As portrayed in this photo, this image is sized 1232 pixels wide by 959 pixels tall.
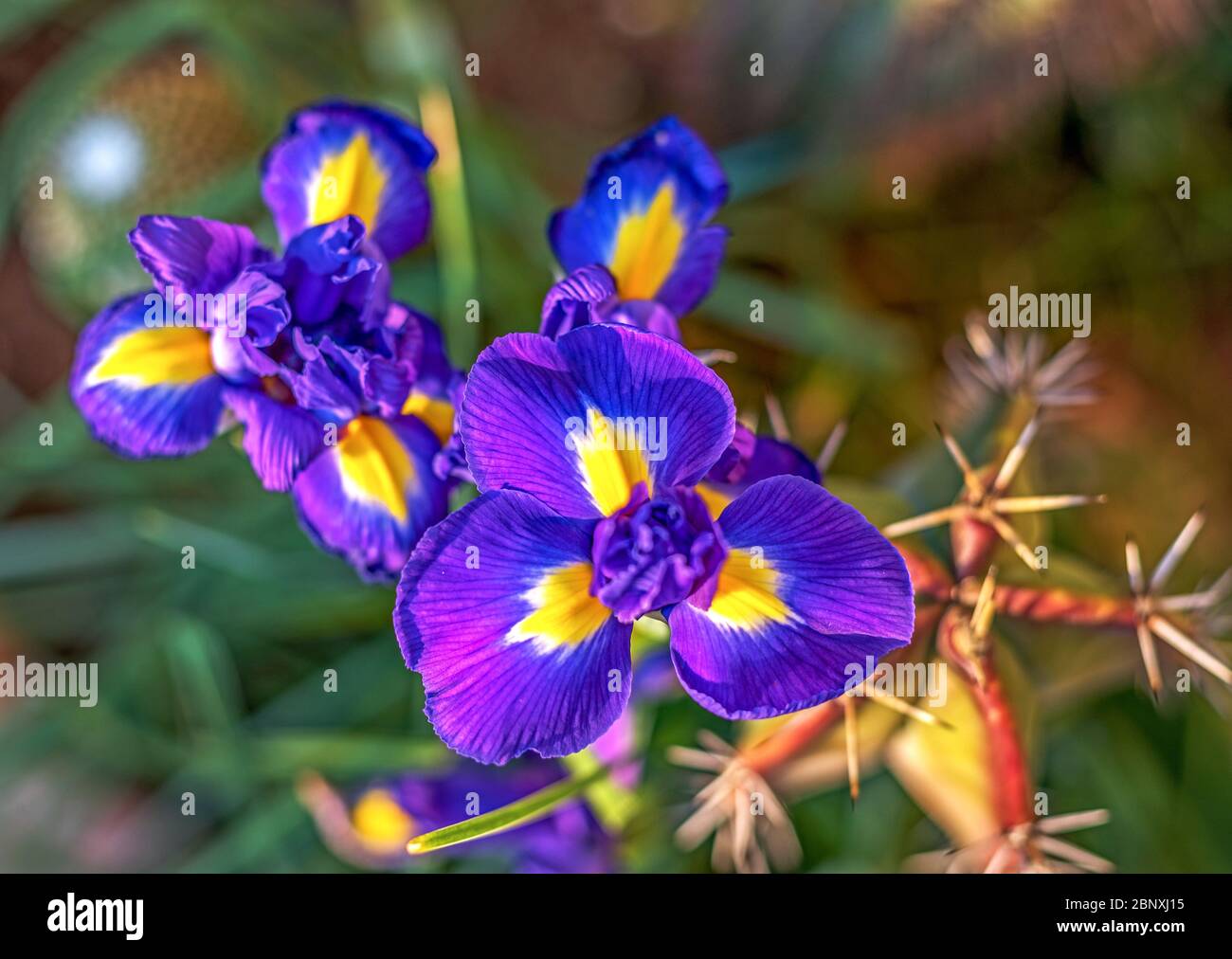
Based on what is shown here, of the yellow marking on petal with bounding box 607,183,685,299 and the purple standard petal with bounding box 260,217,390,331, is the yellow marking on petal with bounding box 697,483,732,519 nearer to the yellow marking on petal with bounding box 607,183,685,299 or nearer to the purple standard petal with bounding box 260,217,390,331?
the yellow marking on petal with bounding box 607,183,685,299

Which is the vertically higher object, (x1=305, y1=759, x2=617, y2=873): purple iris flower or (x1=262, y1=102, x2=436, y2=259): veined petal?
(x1=262, y1=102, x2=436, y2=259): veined petal

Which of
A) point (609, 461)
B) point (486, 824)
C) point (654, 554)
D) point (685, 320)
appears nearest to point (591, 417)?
point (609, 461)

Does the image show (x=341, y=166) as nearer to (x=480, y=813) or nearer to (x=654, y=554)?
(x=654, y=554)

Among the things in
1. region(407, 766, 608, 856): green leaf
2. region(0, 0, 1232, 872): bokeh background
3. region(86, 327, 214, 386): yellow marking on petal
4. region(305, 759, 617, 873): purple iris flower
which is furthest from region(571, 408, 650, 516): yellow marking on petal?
region(305, 759, 617, 873): purple iris flower

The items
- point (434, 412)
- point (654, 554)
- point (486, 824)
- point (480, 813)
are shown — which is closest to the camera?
point (654, 554)

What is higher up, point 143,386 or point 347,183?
point 347,183

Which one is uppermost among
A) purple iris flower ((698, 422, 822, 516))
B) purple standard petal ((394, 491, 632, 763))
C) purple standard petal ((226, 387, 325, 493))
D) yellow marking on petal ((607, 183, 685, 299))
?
yellow marking on petal ((607, 183, 685, 299))

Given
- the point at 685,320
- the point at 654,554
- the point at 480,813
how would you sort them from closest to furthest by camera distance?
1. the point at 654,554
2. the point at 480,813
3. the point at 685,320

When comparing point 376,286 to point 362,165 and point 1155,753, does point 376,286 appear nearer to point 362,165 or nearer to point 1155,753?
point 362,165
